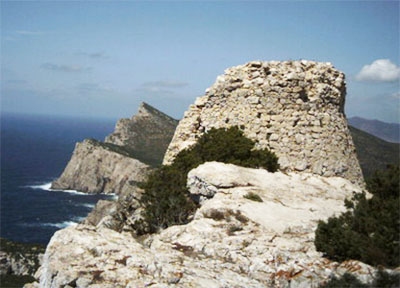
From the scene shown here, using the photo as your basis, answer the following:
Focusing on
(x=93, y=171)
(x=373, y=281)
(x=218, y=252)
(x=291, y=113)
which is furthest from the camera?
(x=93, y=171)

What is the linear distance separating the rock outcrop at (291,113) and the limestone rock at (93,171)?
10976cm

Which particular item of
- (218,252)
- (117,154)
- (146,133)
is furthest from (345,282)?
(146,133)

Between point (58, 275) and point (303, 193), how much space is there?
8.06 metres

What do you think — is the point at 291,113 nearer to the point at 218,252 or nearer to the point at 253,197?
the point at 253,197

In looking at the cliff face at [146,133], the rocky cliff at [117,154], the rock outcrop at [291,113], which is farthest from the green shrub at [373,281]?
the rocky cliff at [117,154]

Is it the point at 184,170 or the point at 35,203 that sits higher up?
the point at 184,170

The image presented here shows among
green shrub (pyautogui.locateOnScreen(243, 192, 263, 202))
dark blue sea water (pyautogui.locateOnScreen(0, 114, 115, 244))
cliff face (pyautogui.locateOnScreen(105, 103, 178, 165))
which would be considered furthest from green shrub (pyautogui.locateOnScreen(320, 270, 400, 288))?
cliff face (pyautogui.locateOnScreen(105, 103, 178, 165))

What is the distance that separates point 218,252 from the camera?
29.2ft

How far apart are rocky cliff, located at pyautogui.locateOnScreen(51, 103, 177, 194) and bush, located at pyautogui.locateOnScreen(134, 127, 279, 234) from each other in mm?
104162

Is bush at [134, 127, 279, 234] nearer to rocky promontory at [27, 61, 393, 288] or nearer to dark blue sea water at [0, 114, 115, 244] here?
rocky promontory at [27, 61, 393, 288]

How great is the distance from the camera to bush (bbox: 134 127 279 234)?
12.5m

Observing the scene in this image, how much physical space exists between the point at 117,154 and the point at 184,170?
11111cm

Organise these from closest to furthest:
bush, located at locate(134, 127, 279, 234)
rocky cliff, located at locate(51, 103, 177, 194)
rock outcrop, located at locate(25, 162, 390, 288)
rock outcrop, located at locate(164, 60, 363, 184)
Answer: rock outcrop, located at locate(25, 162, 390, 288) < bush, located at locate(134, 127, 279, 234) < rock outcrop, located at locate(164, 60, 363, 184) < rocky cliff, located at locate(51, 103, 177, 194)

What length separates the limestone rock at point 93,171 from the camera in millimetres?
126500
